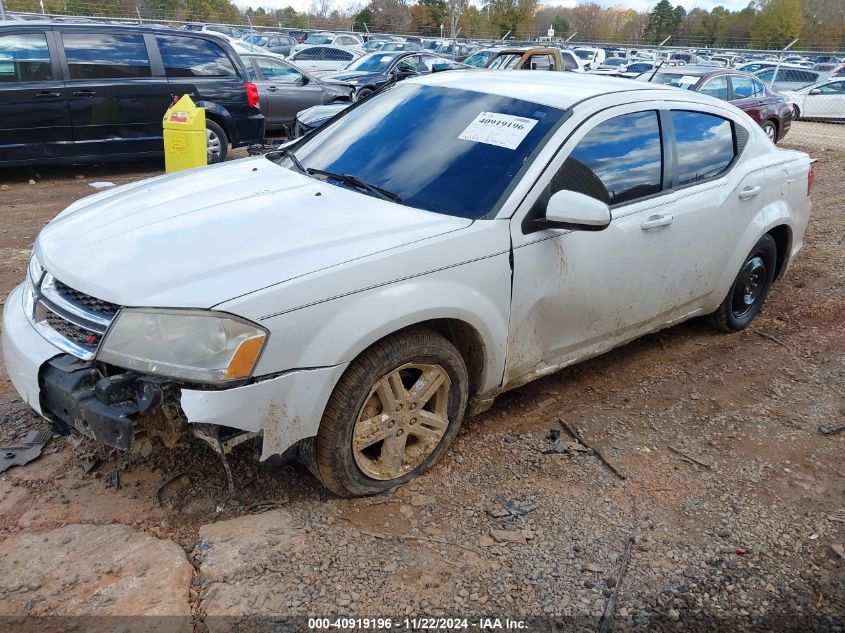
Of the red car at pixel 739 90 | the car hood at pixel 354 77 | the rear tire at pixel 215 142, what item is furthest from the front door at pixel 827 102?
the rear tire at pixel 215 142

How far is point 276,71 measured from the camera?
12992 mm

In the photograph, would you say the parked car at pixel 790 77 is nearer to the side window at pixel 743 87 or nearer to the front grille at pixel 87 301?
the side window at pixel 743 87

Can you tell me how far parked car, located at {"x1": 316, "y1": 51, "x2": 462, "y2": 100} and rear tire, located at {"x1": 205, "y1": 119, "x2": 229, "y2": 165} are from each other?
16.9ft

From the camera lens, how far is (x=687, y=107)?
4176mm

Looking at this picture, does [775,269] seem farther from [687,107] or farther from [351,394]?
[351,394]

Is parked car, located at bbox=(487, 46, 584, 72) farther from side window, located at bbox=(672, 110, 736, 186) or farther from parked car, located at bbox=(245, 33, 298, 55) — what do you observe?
parked car, located at bbox=(245, 33, 298, 55)

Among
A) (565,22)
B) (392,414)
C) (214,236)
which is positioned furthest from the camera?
(565,22)

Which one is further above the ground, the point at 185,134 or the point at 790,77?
the point at 185,134

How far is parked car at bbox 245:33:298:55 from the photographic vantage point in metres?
30.0

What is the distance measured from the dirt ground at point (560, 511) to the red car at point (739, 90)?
9214 mm

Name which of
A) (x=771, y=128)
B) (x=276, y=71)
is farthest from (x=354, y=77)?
(x=771, y=128)

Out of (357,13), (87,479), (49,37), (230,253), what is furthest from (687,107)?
(357,13)

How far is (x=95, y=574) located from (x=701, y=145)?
3.83 metres

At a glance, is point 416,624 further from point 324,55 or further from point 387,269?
point 324,55
